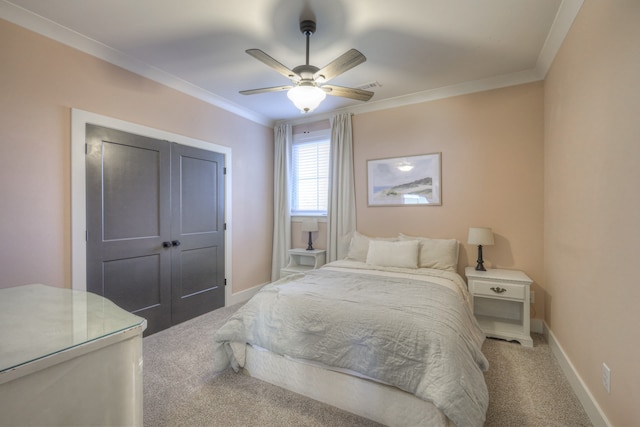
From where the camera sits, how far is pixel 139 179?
2922mm

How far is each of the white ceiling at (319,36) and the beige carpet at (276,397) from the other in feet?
9.04

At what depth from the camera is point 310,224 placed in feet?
14.1

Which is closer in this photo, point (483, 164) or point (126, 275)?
point (126, 275)

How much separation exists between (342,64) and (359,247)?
229cm

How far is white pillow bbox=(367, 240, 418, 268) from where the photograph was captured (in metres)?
3.20

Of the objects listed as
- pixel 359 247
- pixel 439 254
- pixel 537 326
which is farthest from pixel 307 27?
pixel 537 326

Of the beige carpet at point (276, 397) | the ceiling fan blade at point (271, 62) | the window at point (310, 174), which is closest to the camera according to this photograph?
the beige carpet at point (276, 397)

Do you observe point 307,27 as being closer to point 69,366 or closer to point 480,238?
point 69,366

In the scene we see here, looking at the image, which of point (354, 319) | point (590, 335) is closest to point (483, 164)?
point (590, 335)

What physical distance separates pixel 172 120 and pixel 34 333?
280 cm

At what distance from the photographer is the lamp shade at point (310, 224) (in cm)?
429

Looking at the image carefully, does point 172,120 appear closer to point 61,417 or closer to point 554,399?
point 61,417

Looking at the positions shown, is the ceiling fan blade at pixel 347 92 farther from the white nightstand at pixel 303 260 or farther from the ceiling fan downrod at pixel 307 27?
the white nightstand at pixel 303 260

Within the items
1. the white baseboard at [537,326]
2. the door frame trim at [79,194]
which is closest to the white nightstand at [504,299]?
the white baseboard at [537,326]
